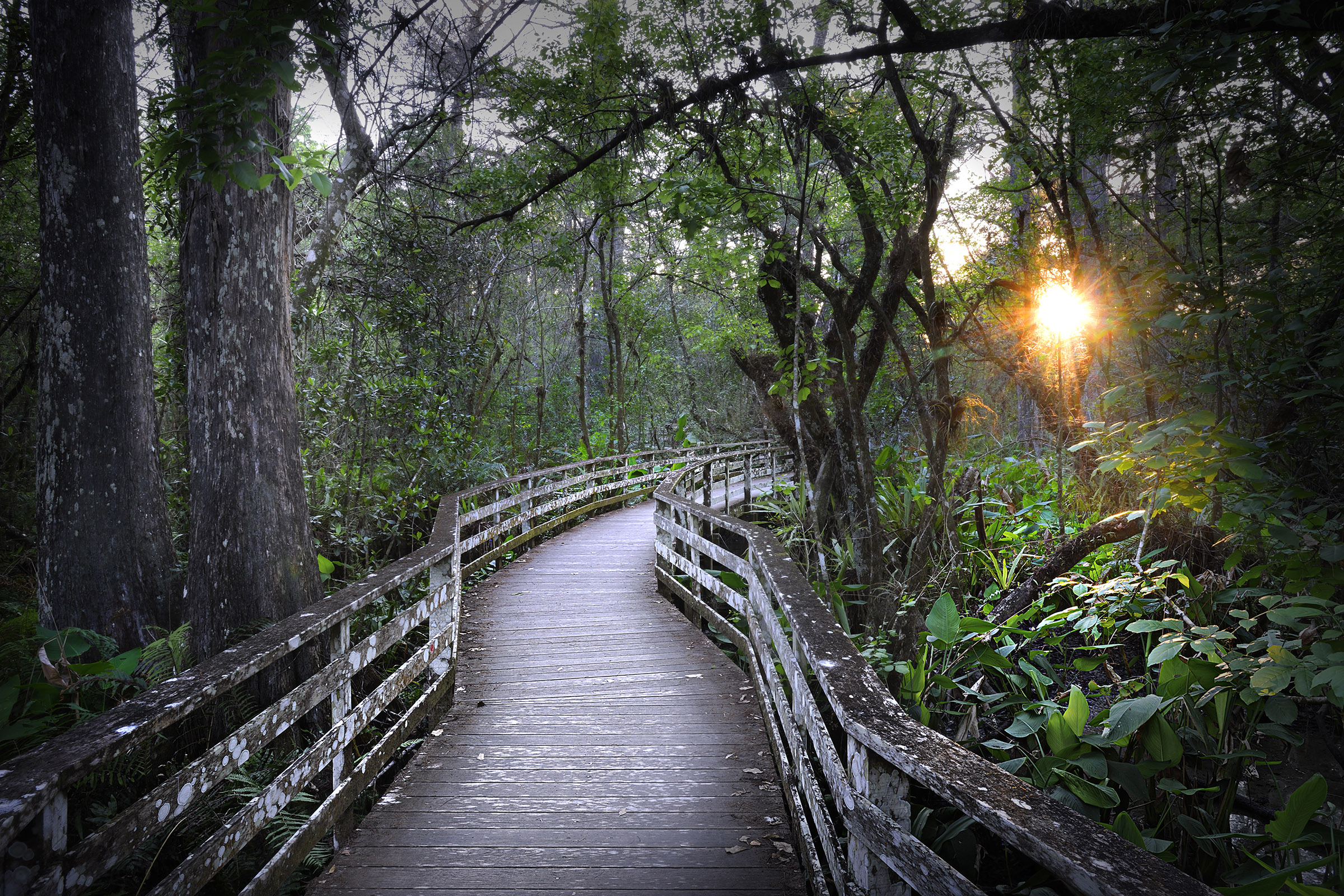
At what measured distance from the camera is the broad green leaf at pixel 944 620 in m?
3.62

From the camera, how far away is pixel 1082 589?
4.39 meters

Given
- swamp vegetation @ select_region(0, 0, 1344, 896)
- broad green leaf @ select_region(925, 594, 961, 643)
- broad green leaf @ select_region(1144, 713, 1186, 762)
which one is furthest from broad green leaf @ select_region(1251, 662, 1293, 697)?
broad green leaf @ select_region(925, 594, 961, 643)

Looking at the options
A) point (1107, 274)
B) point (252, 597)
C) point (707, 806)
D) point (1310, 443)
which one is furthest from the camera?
point (1107, 274)

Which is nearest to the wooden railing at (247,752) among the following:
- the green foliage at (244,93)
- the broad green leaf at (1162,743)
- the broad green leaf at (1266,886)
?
the green foliage at (244,93)

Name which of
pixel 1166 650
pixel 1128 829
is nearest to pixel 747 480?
pixel 1166 650

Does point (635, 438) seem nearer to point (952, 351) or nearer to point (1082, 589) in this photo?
point (952, 351)

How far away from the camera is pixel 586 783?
3.62 meters

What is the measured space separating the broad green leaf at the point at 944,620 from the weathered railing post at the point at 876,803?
5.41ft

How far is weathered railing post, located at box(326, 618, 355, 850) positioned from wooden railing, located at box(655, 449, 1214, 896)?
2.11 meters

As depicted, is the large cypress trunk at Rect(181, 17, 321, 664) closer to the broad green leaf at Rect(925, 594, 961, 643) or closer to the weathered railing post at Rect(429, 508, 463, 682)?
the weathered railing post at Rect(429, 508, 463, 682)

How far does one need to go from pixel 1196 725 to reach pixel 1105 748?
1.42 feet

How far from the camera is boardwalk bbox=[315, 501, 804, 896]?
113 inches

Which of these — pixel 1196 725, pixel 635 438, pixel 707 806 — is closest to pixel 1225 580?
pixel 1196 725

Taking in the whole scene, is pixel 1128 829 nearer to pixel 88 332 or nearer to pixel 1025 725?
pixel 1025 725
